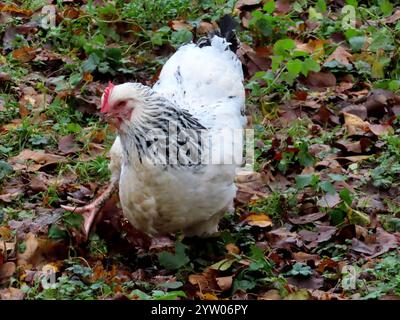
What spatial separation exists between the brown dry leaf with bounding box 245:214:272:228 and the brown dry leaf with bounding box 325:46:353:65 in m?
2.20

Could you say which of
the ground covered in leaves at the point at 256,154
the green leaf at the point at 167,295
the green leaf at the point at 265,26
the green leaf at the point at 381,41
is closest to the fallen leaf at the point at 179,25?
the ground covered in leaves at the point at 256,154

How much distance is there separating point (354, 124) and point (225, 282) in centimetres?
218

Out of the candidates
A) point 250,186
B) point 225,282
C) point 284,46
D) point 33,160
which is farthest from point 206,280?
point 284,46

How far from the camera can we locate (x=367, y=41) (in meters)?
7.43

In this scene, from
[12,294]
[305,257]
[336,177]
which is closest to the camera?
[12,294]

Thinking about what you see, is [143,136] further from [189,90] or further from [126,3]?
[126,3]

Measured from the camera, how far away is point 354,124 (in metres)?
6.46

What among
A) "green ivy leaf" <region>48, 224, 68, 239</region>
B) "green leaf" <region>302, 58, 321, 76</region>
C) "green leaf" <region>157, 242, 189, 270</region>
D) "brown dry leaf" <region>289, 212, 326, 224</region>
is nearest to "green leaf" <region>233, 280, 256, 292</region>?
"green leaf" <region>157, 242, 189, 270</region>

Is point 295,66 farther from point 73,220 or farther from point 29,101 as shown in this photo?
point 73,220

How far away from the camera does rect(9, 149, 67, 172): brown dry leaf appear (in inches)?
234

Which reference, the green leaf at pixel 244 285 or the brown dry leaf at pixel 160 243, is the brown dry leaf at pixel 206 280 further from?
the brown dry leaf at pixel 160 243

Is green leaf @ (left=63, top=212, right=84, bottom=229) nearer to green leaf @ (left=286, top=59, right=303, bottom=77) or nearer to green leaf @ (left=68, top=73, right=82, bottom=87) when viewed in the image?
green leaf @ (left=68, top=73, right=82, bottom=87)

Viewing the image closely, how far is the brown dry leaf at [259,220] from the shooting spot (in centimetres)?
536
